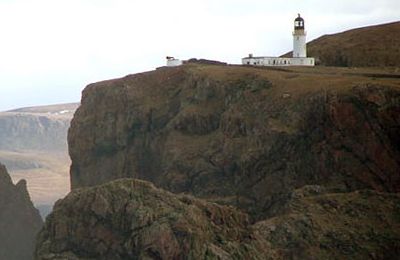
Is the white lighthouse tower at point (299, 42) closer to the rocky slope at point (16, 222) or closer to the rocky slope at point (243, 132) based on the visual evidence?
the rocky slope at point (243, 132)

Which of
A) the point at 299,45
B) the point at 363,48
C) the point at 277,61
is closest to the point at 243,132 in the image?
the point at 277,61

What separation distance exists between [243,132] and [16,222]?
6726 cm

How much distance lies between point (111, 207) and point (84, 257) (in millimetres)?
5691

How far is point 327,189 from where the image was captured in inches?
3332

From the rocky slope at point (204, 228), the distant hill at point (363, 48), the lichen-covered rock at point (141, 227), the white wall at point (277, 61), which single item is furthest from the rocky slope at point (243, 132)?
the lichen-covered rock at point (141, 227)

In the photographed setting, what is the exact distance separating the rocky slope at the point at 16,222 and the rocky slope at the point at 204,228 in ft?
205

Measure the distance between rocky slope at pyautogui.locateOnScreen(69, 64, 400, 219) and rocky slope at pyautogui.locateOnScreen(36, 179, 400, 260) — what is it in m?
6.18

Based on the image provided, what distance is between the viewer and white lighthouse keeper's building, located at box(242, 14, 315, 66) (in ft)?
415

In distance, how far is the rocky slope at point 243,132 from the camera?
281 feet

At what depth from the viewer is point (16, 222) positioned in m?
148

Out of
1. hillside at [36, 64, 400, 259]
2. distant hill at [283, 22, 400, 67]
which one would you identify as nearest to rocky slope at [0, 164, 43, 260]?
hillside at [36, 64, 400, 259]

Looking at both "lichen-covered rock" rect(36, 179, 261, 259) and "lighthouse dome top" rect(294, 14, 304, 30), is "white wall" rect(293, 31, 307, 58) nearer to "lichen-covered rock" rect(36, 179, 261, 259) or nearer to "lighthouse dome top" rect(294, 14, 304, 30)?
"lighthouse dome top" rect(294, 14, 304, 30)

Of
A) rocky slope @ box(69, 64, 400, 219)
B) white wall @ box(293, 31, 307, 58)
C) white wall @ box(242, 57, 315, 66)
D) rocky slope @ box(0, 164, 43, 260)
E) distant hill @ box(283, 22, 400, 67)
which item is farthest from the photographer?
rocky slope @ box(0, 164, 43, 260)

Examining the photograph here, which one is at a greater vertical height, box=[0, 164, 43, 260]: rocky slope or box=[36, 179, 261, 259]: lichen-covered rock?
box=[36, 179, 261, 259]: lichen-covered rock
